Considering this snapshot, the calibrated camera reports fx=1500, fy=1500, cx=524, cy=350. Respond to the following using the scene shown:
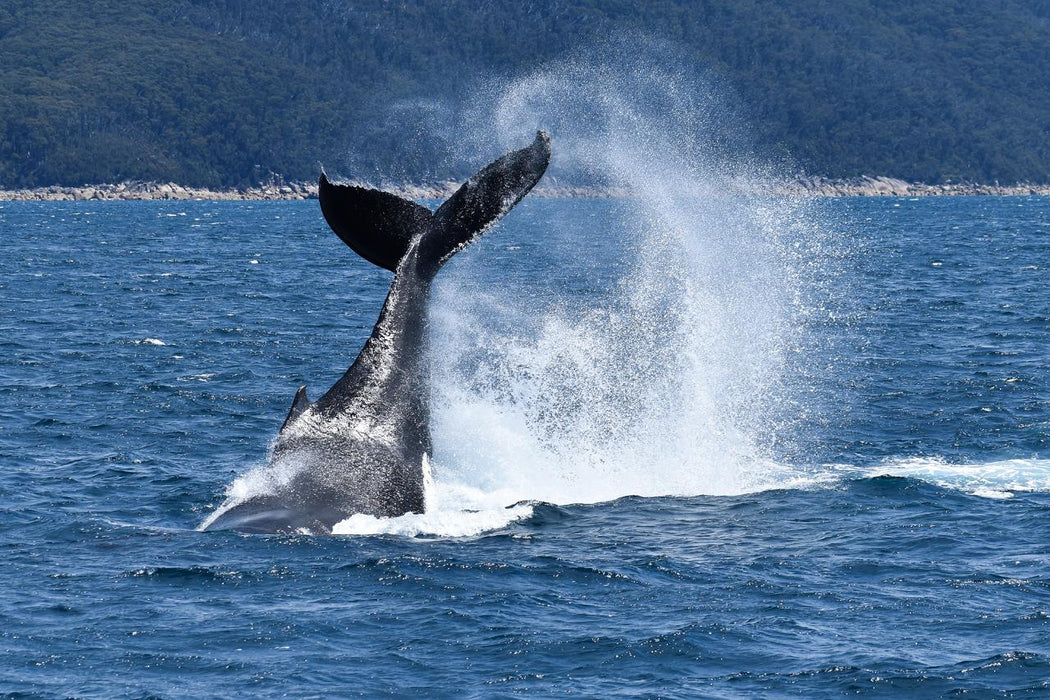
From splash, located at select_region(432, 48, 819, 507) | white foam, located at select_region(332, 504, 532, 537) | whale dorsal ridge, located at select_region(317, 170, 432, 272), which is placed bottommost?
white foam, located at select_region(332, 504, 532, 537)

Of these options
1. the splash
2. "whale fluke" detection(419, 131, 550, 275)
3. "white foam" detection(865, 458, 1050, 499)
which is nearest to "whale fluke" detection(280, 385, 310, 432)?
the splash

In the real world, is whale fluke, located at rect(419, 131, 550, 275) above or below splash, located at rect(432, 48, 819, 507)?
above

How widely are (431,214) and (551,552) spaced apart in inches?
179

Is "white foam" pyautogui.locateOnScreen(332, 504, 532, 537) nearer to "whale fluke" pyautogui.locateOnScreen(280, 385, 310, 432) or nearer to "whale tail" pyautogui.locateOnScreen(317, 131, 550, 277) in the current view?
"whale fluke" pyautogui.locateOnScreen(280, 385, 310, 432)

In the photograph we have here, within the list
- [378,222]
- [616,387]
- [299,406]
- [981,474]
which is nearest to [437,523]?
[299,406]

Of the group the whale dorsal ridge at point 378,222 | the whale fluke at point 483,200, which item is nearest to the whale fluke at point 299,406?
the whale dorsal ridge at point 378,222

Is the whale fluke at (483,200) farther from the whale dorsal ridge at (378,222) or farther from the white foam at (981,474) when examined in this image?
the white foam at (981,474)

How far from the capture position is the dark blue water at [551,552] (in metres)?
14.3

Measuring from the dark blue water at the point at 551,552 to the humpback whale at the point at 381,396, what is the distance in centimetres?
48

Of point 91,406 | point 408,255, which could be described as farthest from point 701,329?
point 408,255

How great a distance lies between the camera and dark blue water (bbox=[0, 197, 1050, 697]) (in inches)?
563

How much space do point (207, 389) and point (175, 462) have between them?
848 centimetres

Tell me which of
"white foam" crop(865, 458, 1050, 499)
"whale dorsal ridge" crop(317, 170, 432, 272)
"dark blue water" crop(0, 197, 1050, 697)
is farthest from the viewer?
"white foam" crop(865, 458, 1050, 499)

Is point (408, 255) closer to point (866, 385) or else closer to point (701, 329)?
point (866, 385)
